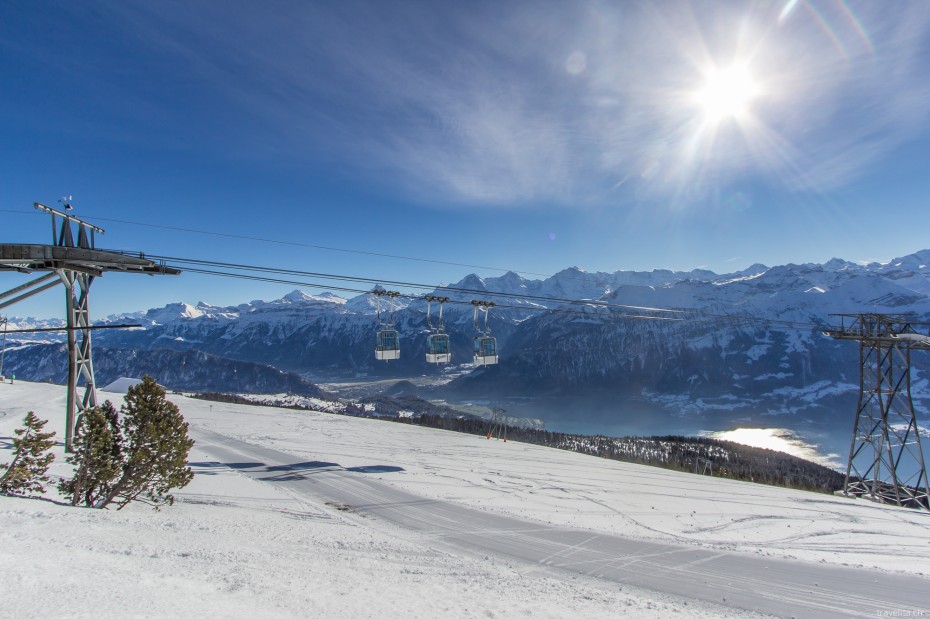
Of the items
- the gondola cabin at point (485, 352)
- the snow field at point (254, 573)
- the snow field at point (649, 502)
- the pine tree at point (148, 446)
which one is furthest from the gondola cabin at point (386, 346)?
the pine tree at point (148, 446)

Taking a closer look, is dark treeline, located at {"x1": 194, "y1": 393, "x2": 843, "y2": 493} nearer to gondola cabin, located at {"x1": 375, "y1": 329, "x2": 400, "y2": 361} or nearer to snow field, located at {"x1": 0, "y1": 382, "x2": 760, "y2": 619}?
gondola cabin, located at {"x1": 375, "y1": 329, "x2": 400, "y2": 361}

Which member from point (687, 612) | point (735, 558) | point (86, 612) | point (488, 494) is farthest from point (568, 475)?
point (86, 612)

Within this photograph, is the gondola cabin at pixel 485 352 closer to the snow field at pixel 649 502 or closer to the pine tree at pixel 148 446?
the snow field at pixel 649 502

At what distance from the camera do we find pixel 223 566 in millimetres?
10281

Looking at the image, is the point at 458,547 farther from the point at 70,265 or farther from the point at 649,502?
the point at 70,265

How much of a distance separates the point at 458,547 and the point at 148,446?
11.3 metres

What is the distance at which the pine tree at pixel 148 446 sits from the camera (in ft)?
50.1

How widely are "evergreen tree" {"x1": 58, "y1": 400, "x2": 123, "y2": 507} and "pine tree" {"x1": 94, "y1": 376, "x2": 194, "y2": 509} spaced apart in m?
0.29

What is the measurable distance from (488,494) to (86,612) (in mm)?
20678

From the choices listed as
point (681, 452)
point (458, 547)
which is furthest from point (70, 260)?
point (681, 452)

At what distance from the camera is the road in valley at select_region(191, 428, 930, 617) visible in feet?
42.7

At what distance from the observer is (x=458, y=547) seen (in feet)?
54.2

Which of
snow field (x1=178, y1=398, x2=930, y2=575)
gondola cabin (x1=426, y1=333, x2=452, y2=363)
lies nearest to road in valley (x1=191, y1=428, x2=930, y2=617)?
snow field (x1=178, y1=398, x2=930, y2=575)

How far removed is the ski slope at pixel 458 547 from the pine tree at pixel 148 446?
107 cm
